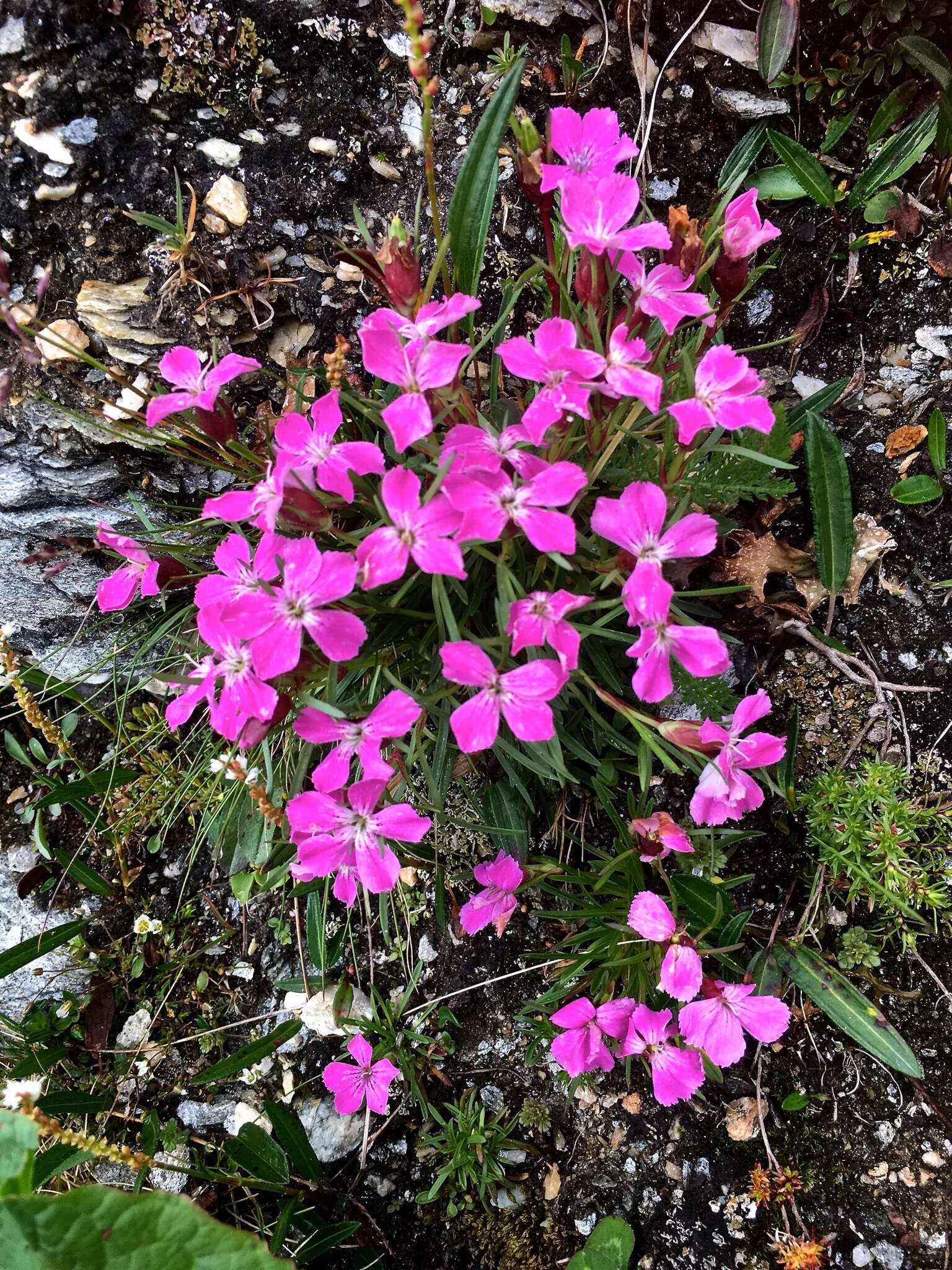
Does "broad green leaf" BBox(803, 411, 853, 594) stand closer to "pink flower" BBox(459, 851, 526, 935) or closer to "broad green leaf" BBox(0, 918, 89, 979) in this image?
"pink flower" BBox(459, 851, 526, 935)

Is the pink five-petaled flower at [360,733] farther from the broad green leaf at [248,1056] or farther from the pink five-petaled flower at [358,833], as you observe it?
the broad green leaf at [248,1056]

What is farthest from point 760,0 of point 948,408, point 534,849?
point 534,849

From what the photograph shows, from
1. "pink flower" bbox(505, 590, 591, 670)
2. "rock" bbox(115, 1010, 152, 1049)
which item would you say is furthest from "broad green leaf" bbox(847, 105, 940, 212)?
"rock" bbox(115, 1010, 152, 1049)

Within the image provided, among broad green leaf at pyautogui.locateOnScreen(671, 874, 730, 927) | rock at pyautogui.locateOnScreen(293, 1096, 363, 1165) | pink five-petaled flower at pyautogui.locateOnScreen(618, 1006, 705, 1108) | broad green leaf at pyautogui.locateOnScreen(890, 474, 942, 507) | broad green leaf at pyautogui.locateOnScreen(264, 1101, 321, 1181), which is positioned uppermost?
broad green leaf at pyautogui.locateOnScreen(890, 474, 942, 507)

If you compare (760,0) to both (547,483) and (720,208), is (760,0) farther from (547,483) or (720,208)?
(547,483)

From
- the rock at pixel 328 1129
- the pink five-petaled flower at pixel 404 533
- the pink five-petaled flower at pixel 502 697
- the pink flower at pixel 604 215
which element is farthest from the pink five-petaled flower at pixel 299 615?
the rock at pixel 328 1129

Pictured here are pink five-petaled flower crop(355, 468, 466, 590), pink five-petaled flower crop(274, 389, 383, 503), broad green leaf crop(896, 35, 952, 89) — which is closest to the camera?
pink five-petaled flower crop(355, 468, 466, 590)
